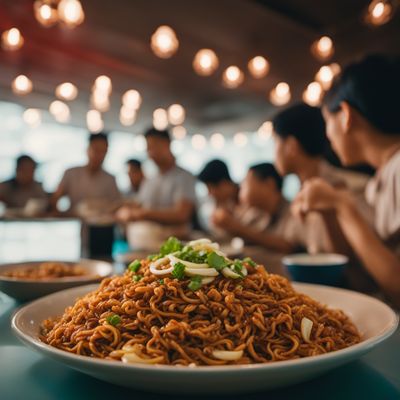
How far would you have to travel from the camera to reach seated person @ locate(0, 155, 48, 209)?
21.2ft

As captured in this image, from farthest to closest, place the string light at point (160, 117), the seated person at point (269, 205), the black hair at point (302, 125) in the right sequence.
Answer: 1. the string light at point (160, 117)
2. the seated person at point (269, 205)
3. the black hair at point (302, 125)

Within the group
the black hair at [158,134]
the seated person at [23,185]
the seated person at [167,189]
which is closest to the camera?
the seated person at [167,189]

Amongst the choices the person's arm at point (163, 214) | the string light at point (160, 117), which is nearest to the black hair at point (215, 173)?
the person's arm at point (163, 214)

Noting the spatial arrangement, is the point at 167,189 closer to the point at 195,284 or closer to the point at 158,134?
the point at 158,134

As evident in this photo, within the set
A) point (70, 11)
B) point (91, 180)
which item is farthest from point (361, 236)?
point (91, 180)

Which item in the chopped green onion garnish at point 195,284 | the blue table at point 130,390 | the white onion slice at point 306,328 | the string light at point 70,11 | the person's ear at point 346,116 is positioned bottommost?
the blue table at point 130,390

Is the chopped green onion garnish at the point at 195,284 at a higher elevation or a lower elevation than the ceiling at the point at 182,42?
lower

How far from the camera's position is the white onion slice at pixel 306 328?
2.56 feet

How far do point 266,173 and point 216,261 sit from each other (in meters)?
2.80

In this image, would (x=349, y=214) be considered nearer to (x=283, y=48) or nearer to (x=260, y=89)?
(x=283, y=48)

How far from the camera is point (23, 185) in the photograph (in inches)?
260

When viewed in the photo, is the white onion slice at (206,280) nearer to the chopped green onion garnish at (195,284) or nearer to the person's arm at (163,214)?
the chopped green onion garnish at (195,284)

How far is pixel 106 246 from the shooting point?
2.50 metres

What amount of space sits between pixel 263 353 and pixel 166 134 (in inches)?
144
